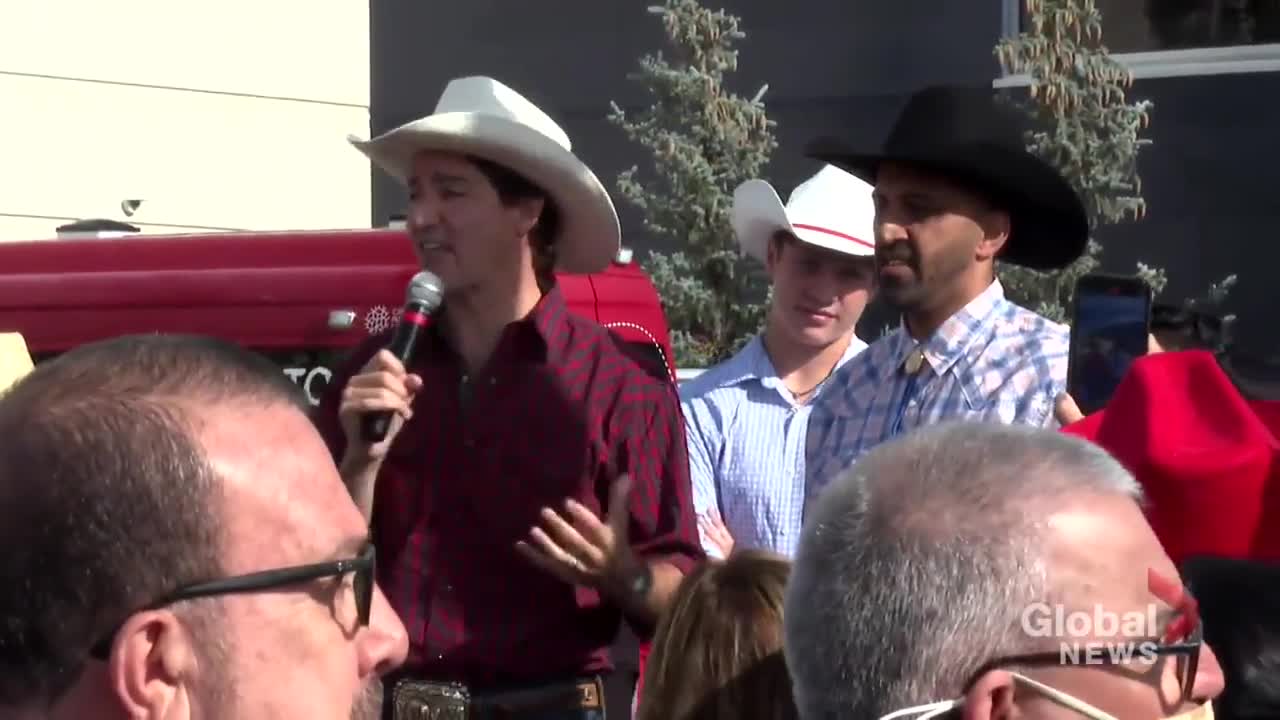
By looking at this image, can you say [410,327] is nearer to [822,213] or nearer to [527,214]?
[527,214]

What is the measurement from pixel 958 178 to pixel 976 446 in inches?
80.2

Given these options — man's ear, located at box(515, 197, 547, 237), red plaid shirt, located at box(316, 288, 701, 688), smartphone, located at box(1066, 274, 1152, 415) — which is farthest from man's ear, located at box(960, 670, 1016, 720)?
man's ear, located at box(515, 197, 547, 237)

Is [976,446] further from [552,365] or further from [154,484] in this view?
[552,365]

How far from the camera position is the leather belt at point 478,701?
3.63m

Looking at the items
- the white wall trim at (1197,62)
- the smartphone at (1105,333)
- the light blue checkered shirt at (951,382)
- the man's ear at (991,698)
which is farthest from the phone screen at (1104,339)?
the white wall trim at (1197,62)

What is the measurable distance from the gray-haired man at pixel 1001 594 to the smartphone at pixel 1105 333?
130cm

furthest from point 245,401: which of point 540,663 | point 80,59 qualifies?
point 80,59

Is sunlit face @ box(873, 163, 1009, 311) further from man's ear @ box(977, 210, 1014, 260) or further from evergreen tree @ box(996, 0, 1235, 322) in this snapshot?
evergreen tree @ box(996, 0, 1235, 322)

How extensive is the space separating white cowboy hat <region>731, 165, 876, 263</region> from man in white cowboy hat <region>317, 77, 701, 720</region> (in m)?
1.23

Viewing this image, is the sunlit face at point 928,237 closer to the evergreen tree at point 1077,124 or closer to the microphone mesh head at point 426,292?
the microphone mesh head at point 426,292

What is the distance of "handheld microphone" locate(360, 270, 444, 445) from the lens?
3.52 metres

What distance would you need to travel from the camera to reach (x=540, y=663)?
12.1ft

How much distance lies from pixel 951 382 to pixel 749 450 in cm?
118

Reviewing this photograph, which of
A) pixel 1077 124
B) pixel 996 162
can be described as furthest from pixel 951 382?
pixel 1077 124
